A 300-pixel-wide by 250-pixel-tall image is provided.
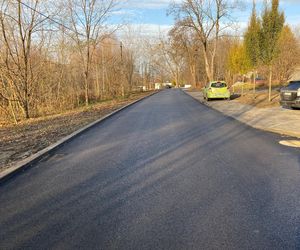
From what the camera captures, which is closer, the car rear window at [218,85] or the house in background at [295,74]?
the car rear window at [218,85]

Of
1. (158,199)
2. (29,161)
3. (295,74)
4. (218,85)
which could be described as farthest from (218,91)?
(158,199)

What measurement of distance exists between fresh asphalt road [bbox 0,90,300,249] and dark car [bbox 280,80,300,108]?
6.43 meters

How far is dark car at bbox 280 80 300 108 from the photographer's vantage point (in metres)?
12.8

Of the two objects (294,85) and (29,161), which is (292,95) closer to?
(294,85)

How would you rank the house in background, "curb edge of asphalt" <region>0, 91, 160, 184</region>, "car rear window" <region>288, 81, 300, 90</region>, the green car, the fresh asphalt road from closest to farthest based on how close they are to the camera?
1. the fresh asphalt road
2. "curb edge of asphalt" <region>0, 91, 160, 184</region>
3. "car rear window" <region>288, 81, 300, 90</region>
4. the green car
5. the house in background

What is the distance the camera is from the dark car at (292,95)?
1283 cm

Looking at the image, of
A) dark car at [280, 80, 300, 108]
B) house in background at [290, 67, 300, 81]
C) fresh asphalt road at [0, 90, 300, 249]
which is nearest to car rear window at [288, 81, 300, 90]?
dark car at [280, 80, 300, 108]

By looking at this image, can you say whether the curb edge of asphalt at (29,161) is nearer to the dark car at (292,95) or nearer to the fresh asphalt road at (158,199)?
the fresh asphalt road at (158,199)

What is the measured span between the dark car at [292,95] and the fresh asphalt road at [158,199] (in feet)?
21.1

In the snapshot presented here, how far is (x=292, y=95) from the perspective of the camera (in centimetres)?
1312

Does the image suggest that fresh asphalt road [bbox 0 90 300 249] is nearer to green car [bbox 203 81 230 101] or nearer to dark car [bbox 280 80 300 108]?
dark car [bbox 280 80 300 108]

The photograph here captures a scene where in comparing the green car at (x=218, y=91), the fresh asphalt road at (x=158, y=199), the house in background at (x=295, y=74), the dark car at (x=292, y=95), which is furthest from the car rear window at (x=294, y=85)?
the house in background at (x=295, y=74)

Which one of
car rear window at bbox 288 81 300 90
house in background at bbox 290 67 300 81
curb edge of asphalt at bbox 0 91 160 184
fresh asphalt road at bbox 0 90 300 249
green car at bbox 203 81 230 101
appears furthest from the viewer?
house in background at bbox 290 67 300 81

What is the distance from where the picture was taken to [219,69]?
56625 mm
